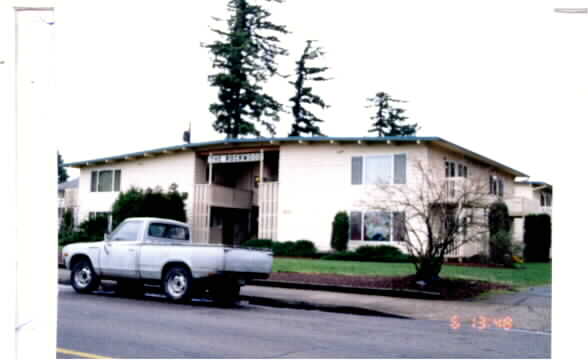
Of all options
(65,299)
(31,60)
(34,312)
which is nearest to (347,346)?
(34,312)

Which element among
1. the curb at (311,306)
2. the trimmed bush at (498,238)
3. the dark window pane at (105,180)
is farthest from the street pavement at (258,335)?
the dark window pane at (105,180)

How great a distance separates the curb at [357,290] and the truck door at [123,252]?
2.61 metres

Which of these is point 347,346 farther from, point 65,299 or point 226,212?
point 226,212

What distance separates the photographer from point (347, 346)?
7.84m

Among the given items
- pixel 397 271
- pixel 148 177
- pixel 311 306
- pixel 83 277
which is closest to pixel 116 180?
pixel 148 177

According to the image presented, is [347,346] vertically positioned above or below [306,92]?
below

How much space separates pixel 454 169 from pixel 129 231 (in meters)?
16.0

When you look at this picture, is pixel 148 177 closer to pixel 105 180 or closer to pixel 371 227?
pixel 105 180

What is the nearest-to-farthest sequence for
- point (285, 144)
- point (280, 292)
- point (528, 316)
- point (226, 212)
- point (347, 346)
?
point (347, 346)
point (528, 316)
point (280, 292)
point (285, 144)
point (226, 212)

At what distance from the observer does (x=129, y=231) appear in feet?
41.3

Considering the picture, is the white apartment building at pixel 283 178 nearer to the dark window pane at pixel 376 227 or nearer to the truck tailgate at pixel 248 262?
the dark window pane at pixel 376 227

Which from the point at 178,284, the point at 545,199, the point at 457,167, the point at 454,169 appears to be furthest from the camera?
the point at 545,199

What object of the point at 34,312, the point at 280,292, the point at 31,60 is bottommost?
the point at 280,292

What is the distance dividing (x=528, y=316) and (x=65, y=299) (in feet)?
28.1
